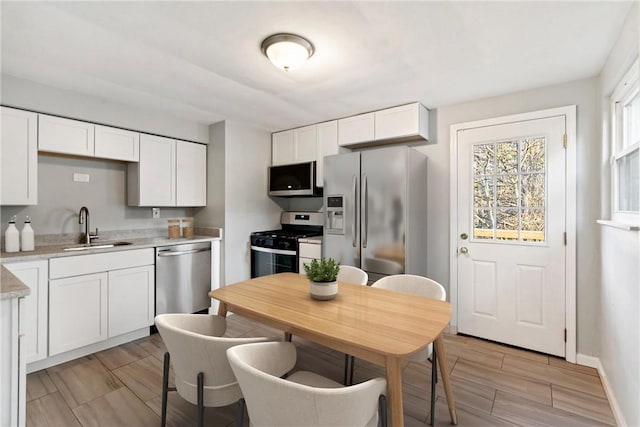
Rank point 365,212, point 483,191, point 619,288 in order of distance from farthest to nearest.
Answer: point 365,212, point 483,191, point 619,288

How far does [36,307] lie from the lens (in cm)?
234

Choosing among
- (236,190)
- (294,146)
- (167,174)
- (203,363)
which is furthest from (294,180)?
(203,363)

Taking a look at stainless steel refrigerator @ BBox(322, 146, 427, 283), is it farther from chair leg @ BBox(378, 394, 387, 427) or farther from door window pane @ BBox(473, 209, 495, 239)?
chair leg @ BBox(378, 394, 387, 427)

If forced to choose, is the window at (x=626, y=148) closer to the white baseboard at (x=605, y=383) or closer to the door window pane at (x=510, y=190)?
the door window pane at (x=510, y=190)

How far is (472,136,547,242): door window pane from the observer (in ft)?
8.77

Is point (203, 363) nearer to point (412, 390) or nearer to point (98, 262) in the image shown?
point (412, 390)

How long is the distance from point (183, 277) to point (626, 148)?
3840 mm

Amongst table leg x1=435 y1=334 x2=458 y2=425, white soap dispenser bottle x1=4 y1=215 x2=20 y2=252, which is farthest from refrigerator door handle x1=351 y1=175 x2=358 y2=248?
white soap dispenser bottle x1=4 y1=215 x2=20 y2=252

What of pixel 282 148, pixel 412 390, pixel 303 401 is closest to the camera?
pixel 303 401

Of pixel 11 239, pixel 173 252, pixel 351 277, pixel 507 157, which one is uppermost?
pixel 507 157

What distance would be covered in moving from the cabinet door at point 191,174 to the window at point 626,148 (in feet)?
12.8

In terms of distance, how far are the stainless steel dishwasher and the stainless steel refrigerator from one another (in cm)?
142

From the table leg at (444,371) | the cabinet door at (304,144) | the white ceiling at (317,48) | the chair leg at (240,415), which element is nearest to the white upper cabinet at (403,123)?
the white ceiling at (317,48)

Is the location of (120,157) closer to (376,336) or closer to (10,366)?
(10,366)
